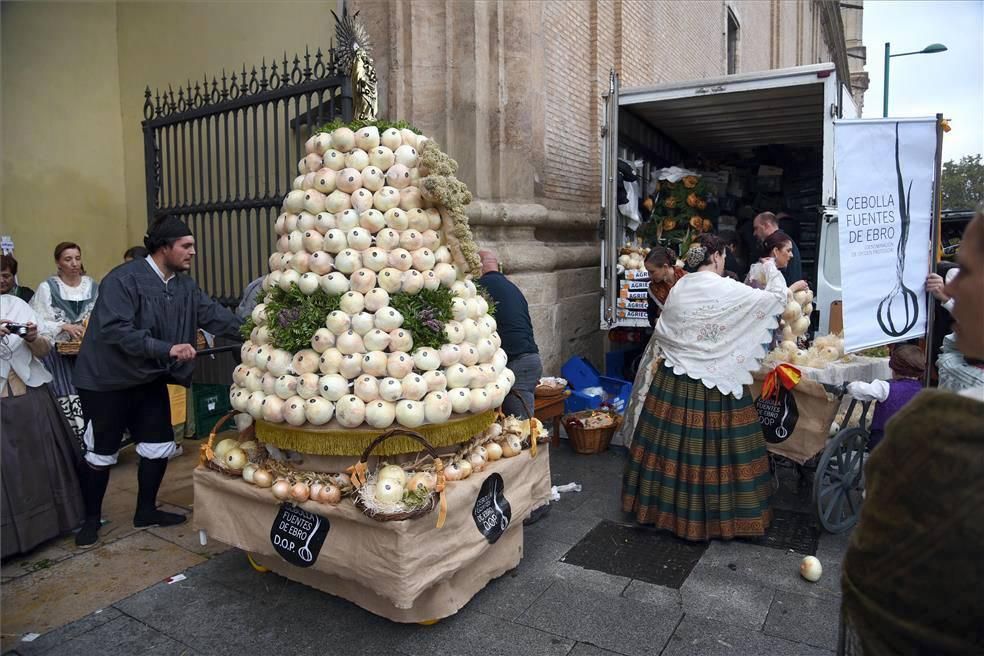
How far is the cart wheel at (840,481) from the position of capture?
4211mm

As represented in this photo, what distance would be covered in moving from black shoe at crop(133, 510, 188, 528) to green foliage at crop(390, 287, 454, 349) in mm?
2532

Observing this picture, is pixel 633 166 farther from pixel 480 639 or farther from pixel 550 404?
pixel 480 639

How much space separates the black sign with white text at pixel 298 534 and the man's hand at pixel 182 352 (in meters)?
1.30

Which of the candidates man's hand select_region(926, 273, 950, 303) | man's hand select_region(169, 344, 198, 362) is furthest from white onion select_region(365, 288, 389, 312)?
man's hand select_region(926, 273, 950, 303)

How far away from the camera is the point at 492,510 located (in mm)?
3531

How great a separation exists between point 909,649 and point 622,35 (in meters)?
9.45

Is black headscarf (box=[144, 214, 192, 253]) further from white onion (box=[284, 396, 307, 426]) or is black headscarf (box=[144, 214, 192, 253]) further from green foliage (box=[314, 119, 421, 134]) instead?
white onion (box=[284, 396, 307, 426])

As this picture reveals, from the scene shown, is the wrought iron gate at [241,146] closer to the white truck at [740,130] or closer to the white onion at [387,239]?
the white onion at [387,239]

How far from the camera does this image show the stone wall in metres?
6.89

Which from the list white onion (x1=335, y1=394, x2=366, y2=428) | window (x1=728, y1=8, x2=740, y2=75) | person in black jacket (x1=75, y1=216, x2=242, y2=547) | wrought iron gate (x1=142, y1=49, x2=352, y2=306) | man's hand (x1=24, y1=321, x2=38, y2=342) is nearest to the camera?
white onion (x1=335, y1=394, x2=366, y2=428)

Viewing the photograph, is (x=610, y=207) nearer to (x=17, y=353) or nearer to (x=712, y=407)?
(x=712, y=407)

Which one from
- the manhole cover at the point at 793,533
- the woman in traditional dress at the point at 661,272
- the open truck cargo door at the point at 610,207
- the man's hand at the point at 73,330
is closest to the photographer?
the manhole cover at the point at 793,533

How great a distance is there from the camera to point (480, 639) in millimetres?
3268

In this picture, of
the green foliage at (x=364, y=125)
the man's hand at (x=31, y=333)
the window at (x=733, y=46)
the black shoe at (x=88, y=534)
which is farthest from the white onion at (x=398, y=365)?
the window at (x=733, y=46)
